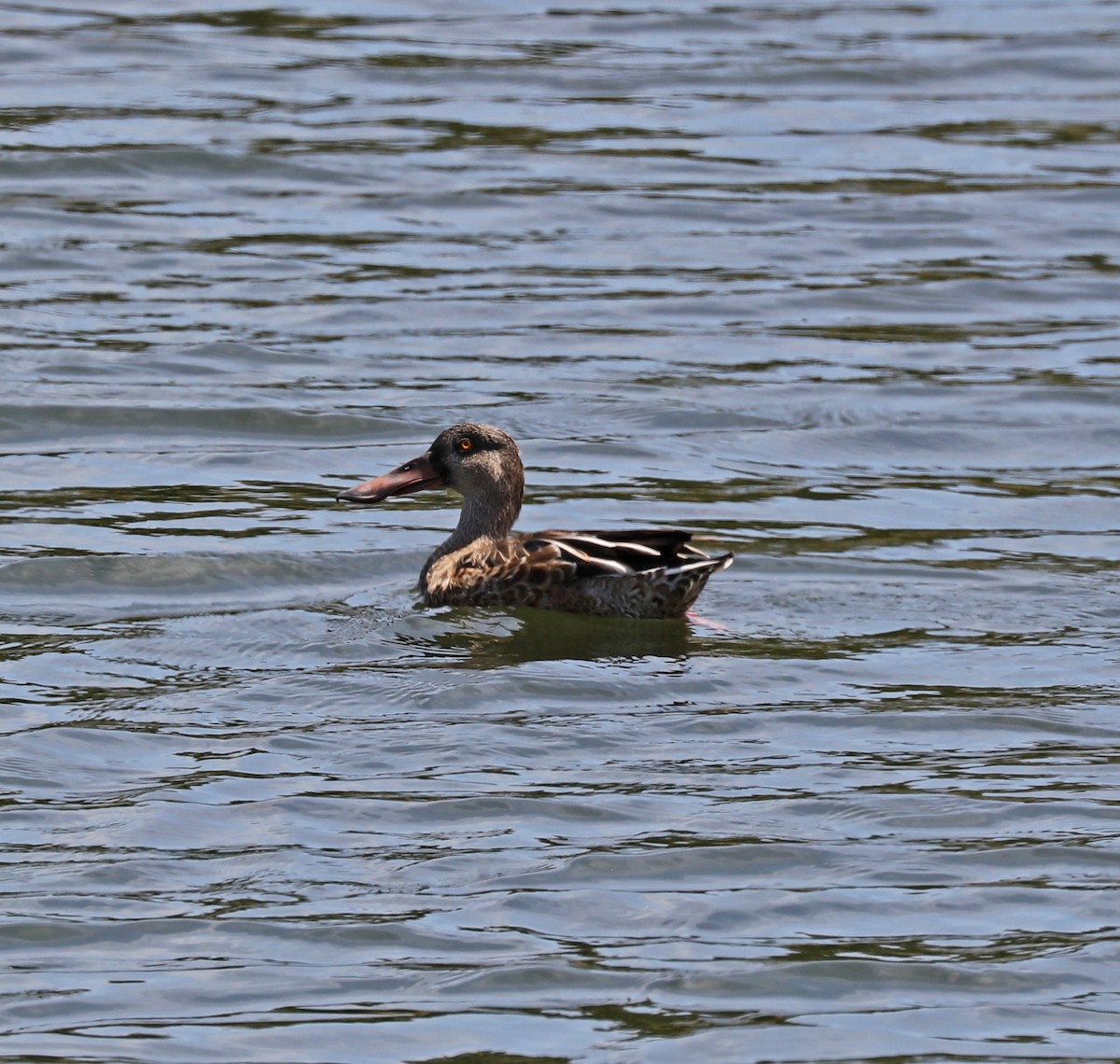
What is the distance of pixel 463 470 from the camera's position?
449 inches

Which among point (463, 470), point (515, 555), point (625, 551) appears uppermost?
point (463, 470)

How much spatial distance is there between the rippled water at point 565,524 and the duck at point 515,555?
0.18 m

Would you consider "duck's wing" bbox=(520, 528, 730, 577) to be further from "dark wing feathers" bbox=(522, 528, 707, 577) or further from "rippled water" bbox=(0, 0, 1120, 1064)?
"rippled water" bbox=(0, 0, 1120, 1064)

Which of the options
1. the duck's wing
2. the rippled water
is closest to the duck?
the duck's wing

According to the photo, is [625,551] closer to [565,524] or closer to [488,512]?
[488,512]

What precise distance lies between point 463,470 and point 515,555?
0.69 meters

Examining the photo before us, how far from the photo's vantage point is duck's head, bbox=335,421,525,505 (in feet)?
37.2

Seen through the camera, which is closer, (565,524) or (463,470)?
(463,470)

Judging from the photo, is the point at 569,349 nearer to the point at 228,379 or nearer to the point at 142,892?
the point at 228,379

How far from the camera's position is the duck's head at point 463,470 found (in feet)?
37.2

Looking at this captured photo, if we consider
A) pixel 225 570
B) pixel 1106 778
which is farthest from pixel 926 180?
pixel 1106 778

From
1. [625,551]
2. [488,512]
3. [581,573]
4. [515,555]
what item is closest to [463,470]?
[488,512]

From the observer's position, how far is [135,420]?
13.4 metres

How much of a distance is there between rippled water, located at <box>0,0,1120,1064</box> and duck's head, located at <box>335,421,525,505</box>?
1.05ft
